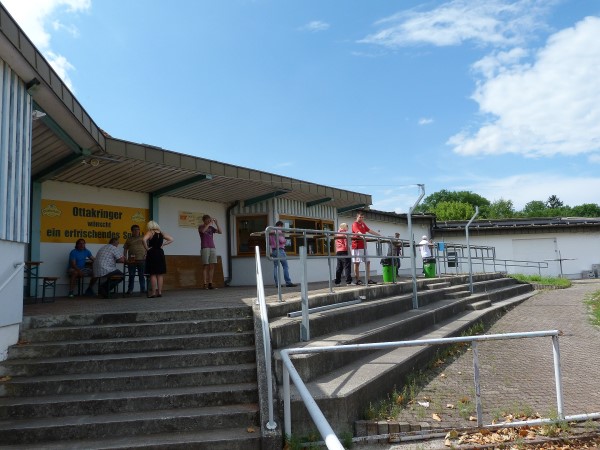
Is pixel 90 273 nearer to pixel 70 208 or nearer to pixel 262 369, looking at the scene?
pixel 70 208

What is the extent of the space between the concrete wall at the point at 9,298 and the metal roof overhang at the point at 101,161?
2.02 metres

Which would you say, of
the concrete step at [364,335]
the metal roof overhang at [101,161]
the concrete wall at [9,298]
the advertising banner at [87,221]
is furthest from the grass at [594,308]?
the concrete wall at [9,298]

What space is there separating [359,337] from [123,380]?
284cm

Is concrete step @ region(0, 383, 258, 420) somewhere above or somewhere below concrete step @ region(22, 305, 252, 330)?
below

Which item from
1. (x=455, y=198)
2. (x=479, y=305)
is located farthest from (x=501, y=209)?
(x=479, y=305)

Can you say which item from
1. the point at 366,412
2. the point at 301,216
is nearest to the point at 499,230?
the point at 301,216

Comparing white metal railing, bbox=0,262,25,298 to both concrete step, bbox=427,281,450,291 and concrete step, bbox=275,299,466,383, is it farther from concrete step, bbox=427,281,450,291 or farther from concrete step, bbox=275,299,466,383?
concrete step, bbox=427,281,450,291

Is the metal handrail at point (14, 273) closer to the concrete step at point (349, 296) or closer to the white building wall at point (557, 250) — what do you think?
the concrete step at point (349, 296)

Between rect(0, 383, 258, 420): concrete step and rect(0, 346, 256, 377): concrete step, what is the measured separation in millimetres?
383

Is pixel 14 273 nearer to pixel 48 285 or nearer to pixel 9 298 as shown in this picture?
pixel 9 298

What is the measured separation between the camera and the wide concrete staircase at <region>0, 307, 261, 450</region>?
14.9 ft

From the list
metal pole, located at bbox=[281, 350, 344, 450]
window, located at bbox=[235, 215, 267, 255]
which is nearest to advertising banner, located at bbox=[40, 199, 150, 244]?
window, located at bbox=[235, 215, 267, 255]

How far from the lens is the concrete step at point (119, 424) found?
4523 millimetres

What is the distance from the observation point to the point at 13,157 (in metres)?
5.86
